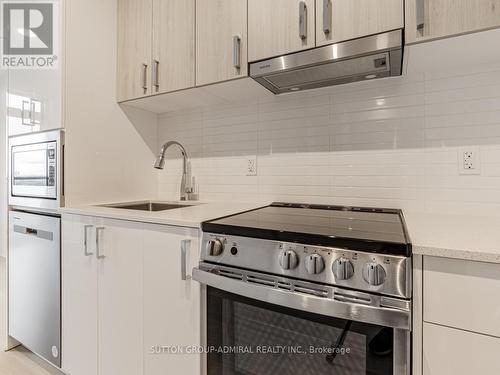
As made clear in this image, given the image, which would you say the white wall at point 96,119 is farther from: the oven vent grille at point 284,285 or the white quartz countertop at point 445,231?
the oven vent grille at point 284,285

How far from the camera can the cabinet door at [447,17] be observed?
0.90 m

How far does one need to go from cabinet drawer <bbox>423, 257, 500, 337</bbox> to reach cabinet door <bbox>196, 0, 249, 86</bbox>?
109cm

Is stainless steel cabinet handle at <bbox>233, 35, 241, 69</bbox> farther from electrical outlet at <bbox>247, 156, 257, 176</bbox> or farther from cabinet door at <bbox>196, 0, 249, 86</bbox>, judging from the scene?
electrical outlet at <bbox>247, 156, 257, 176</bbox>

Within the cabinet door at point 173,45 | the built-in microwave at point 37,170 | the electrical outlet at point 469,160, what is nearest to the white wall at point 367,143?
the electrical outlet at point 469,160

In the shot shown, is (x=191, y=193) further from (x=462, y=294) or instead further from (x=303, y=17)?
(x=462, y=294)

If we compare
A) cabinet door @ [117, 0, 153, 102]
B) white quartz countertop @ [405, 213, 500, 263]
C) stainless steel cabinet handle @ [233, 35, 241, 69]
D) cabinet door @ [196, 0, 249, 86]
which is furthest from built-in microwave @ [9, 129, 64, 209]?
white quartz countertop @ [405, 213, 500, 263]

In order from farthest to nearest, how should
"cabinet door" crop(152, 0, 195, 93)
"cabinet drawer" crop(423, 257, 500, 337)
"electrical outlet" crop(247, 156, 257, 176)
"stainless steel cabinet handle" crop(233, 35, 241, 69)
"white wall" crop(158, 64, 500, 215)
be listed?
"electrical outlet" crop(247, 156, 257, 176), "cabinet door" crop(152, 0, 195, 93), "stainless steel cabinet handle" crop(233, 35, 241, 69), "white wall" crop(158, 64, 500, 215), "cabinet drawer" crop(423, 257, 500, 337)

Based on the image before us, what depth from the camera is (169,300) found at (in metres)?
1.14

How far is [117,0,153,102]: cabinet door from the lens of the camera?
5.44 feet

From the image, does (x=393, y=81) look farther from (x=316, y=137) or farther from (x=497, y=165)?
(x=497, y=165)

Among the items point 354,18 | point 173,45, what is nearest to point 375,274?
point 354,18

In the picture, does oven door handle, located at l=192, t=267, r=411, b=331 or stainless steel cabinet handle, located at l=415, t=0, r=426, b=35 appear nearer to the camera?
oven door handle, located at l=192, t=267, r=411, b=331

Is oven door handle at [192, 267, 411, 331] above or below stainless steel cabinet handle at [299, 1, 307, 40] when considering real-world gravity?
below

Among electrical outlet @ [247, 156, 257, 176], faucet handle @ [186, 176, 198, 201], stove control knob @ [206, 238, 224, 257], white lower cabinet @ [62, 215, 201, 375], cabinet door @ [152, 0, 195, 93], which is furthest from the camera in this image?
faucet handle @ [186, 176, 198, 201]
